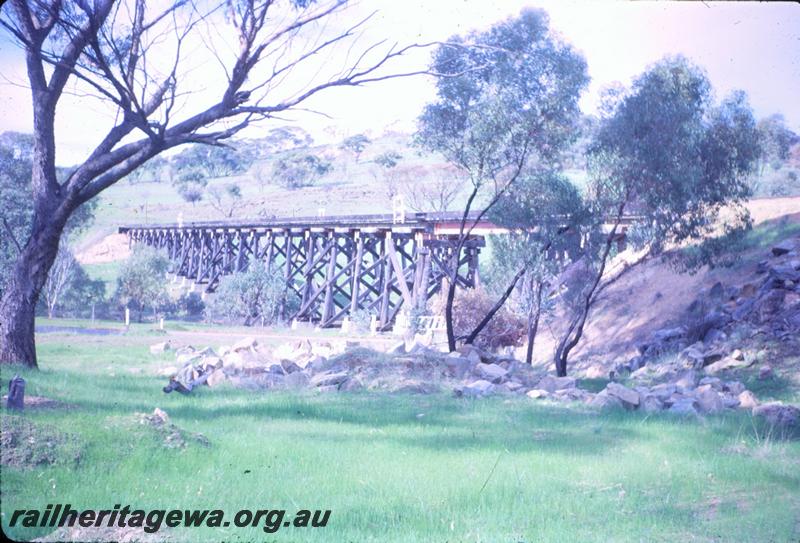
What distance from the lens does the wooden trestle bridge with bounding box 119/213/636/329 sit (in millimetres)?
20469

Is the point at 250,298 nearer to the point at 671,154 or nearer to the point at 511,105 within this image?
the point at 511,105

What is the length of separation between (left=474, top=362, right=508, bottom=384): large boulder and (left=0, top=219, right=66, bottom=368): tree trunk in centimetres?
723

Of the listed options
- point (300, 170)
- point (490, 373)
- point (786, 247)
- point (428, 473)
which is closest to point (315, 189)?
point (300, 170)

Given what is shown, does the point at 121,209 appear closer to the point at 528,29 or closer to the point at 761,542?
the point at 528,29

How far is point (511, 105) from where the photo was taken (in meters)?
15.1

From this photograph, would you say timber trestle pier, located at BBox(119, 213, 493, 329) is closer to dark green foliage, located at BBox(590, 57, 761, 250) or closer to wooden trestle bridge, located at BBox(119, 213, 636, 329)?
wooden trestle bridge, located at BBox(119, 213, 636, 329)

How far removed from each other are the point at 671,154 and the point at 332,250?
12963 mm

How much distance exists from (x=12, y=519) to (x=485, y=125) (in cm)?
1225

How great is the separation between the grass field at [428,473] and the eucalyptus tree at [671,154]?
751 centimetres

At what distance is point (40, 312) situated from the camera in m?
14.5

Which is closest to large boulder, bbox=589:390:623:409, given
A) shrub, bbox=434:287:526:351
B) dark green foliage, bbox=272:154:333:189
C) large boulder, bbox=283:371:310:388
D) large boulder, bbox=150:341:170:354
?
large boulder, bbox=283:371:310:388

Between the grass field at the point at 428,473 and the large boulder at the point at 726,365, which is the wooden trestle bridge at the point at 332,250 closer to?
the large boulder at the point at 726,365

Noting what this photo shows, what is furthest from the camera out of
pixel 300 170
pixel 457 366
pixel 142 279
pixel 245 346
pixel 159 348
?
pixel 300 170

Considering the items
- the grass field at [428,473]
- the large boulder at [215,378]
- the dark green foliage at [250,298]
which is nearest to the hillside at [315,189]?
the dark green foliage at [250,298]
